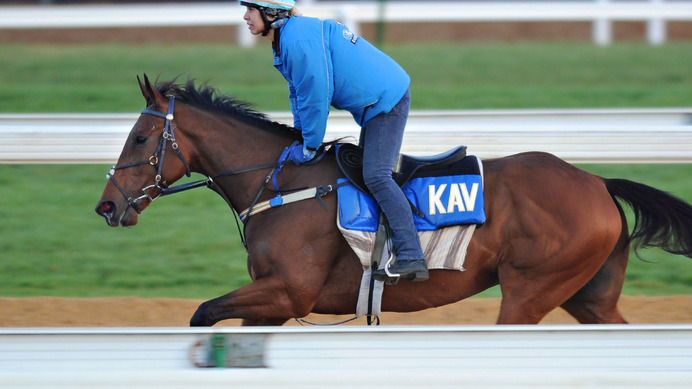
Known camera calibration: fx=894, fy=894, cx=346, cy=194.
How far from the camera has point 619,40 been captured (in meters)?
15.6

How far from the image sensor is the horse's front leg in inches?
161

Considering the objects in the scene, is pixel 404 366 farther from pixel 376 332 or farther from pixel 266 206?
pixel 266 206

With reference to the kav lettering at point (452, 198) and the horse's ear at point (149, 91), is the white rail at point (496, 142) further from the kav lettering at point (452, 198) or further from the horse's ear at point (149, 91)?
the kav lettering at point (452, 198)

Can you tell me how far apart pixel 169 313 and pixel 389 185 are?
7.50 feet

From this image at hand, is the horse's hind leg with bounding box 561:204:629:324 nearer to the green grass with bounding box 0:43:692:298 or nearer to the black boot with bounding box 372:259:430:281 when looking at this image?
the black boot with bounding box 372:259:430:281

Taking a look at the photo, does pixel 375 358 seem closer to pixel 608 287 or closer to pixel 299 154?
pixel 299 154

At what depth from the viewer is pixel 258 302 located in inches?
162

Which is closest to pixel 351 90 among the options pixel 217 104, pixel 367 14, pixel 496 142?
pixel 217 104

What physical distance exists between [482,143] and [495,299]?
1.13 meters

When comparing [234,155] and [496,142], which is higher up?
[234,155]

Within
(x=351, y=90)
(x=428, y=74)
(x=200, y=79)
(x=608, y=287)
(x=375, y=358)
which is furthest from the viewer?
(x=428, y=74)

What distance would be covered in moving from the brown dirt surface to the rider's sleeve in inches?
76.2

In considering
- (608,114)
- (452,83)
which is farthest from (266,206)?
(452,83)

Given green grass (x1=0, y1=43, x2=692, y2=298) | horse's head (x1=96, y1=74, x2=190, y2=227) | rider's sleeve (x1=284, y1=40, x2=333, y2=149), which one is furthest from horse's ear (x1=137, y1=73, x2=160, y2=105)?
green grass (x1=0, y1=43, x2=692, y2=298)
